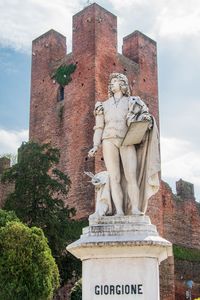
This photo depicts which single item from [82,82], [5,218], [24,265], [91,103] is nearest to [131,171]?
[24,265]

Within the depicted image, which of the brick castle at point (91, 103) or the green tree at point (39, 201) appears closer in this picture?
the green tree at point (39, 201)

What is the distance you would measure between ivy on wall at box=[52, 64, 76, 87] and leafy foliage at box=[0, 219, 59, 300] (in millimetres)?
14286

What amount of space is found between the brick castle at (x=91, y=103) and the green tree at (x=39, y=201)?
4.35 meters

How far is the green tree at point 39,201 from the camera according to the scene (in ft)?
74.9

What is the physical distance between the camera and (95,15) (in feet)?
102

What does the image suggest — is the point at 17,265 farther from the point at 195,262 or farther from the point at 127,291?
the point at 195,262

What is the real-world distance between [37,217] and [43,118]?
35.7 ft

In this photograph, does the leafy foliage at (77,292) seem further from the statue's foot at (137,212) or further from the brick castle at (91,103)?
the statue's foot at (137,212)

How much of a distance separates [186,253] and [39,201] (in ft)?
42.9

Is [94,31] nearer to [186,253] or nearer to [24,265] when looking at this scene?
[186,253]

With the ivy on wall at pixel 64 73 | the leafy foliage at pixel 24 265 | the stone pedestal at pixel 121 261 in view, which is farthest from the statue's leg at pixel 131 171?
the ivy on wall at pixel 64 73

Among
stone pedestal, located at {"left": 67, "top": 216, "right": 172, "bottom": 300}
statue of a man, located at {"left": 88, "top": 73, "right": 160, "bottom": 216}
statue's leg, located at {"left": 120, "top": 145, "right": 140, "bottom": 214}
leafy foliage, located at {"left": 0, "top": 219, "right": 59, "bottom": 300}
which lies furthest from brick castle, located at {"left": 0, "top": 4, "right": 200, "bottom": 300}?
stone pedestal, located at {"left": 67, "top": 216, "right": 172, "bottom": 300}

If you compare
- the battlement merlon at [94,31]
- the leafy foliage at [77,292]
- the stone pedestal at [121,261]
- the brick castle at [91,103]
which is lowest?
the leafy foliage at [77,292]

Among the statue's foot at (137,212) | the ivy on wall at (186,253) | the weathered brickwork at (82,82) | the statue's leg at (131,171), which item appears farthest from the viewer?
the ivy on wall at (186,253)
